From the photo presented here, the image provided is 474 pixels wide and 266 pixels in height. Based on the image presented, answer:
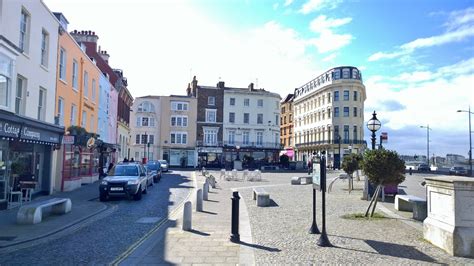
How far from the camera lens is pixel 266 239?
356 inches

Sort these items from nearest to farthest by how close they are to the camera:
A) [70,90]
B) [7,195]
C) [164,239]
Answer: [164,239] → [7,195] → [70,90]

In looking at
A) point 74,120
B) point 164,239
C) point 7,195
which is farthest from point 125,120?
point 164,239

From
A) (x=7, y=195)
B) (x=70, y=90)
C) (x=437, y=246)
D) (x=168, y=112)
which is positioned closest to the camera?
(x=437, y=246)

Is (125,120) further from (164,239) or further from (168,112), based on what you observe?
(164,239)

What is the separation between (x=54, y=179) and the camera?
790 inches

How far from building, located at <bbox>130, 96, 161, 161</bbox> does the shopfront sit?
47.0 meters

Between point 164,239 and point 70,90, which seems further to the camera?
point 70,90

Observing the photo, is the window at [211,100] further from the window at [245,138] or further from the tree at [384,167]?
the tree at [384,167]

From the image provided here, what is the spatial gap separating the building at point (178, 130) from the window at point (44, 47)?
47.5 meters

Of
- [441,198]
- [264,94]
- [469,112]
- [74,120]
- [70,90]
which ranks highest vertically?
[264,94]

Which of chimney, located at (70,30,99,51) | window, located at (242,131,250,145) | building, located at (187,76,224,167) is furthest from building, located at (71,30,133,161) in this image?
window, located at (242,131,250,145)

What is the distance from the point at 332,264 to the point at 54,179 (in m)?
Result: 17.0

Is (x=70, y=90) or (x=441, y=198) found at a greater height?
(x=70, y=90)

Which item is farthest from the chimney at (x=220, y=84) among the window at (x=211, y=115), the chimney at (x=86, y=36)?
the chimney at (x=86, y=36)
